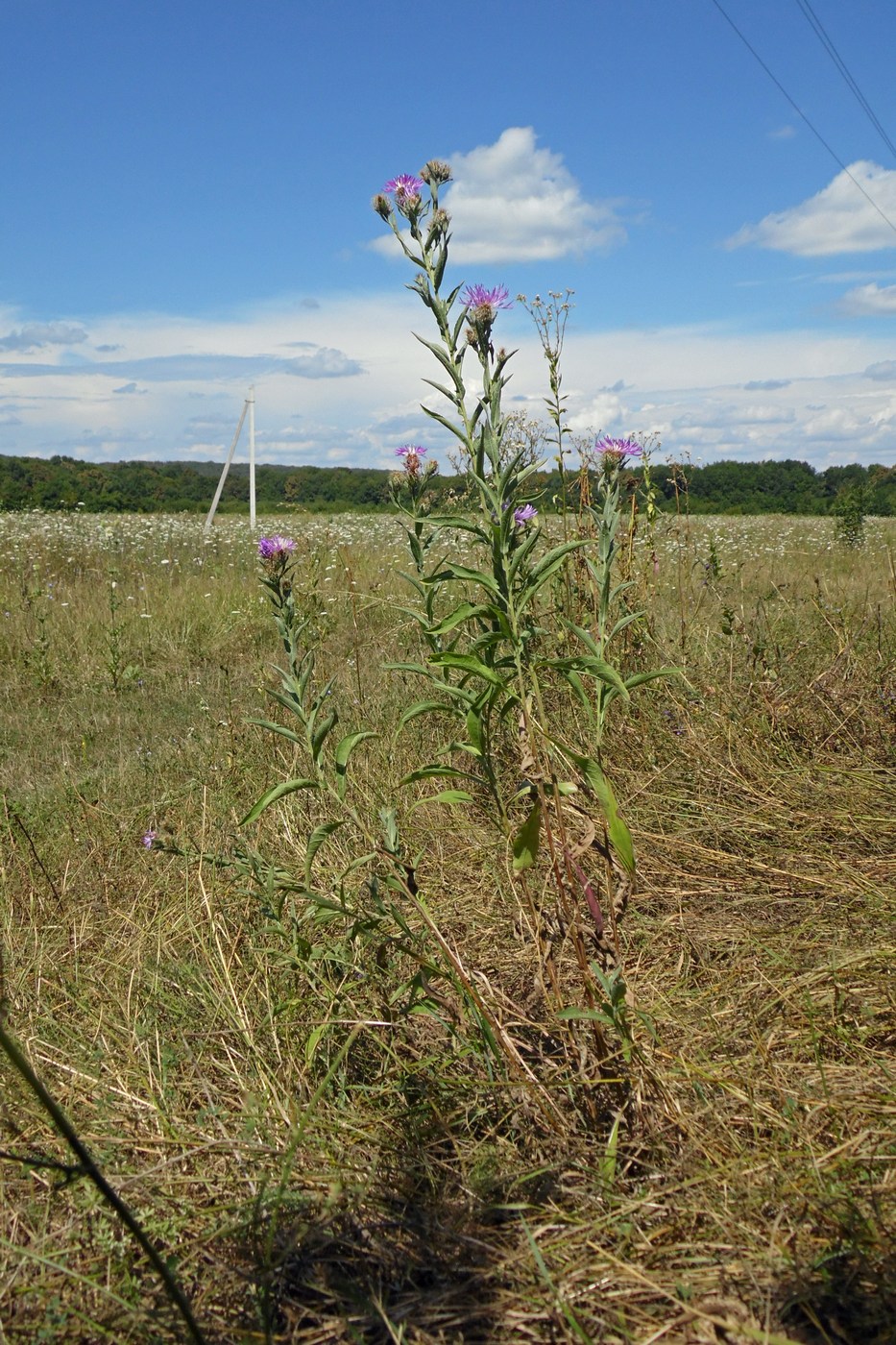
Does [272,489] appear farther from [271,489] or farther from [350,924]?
[350,924]

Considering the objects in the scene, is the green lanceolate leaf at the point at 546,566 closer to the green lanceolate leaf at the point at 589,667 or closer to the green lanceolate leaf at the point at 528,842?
the green lanceolate leaf at the point at 589,667

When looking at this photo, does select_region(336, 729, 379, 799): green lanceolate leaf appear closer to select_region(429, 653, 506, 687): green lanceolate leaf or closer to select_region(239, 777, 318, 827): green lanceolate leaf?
select_region(239, 777, 318, 827): green lanceolate leaf

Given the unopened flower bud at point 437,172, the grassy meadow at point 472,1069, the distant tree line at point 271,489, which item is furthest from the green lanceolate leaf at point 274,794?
the distant tree line at point 271,489

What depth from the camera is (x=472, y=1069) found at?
69.4 inches

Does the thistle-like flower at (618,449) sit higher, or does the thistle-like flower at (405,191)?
the thistle-like flower at (405,191)

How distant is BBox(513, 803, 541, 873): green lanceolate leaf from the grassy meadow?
0.69 ft

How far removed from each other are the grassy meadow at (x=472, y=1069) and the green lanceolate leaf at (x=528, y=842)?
0.69ft

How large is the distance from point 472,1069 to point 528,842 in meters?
0.45

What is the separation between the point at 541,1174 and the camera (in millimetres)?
1530

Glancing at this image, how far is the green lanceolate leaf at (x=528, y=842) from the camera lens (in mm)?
1639

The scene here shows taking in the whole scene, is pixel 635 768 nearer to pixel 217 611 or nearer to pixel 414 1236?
pixel 414 1236

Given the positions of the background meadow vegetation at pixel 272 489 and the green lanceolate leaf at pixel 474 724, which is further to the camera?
the background meadow vegetation at pixel 272 489

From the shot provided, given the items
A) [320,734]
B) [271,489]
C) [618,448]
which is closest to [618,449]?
[618,448]

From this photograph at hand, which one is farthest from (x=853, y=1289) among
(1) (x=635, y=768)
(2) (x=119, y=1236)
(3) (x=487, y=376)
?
(1) (x=635, y=768)
